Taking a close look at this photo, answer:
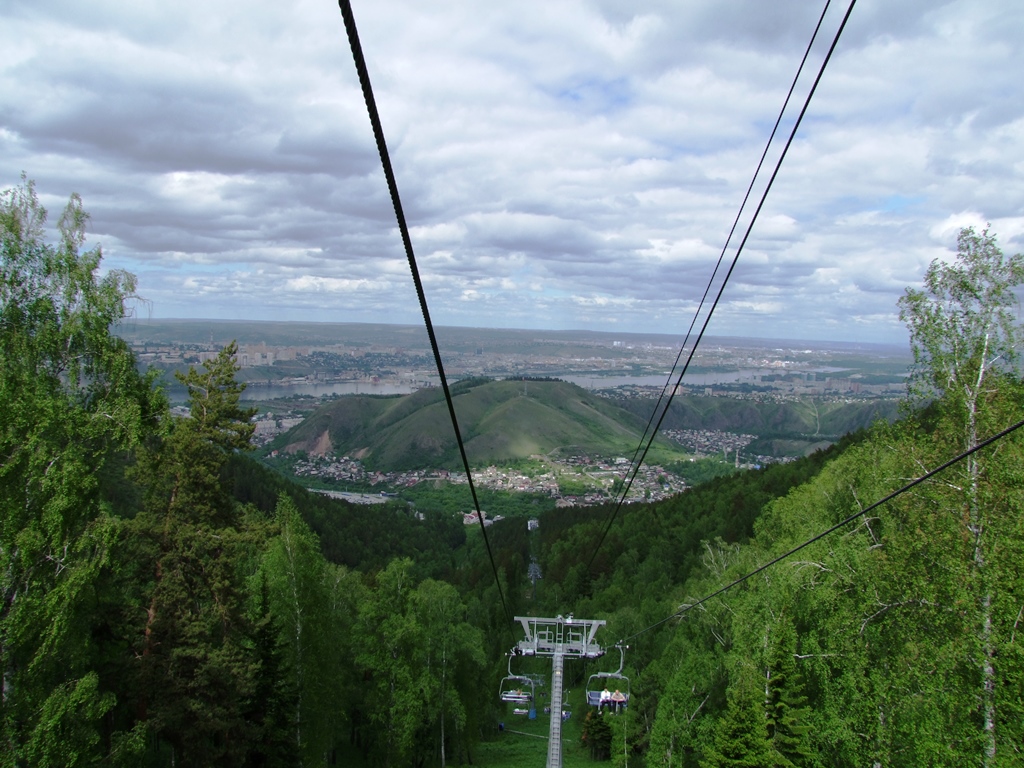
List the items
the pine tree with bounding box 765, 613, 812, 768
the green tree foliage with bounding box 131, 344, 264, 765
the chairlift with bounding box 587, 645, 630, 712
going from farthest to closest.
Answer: the chairlift with bounding box 587, 645, 630, 712 → the pine tree with bounding box 765, 613, 812, 768 → the green tree foliage with bounding box 131, 344, 264, 765

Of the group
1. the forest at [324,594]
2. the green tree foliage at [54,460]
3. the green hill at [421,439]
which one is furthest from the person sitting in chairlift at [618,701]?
the green hill at [421,439]

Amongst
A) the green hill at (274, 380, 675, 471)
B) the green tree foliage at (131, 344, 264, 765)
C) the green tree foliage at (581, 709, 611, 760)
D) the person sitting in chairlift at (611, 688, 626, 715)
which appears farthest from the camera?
the green hill at (274, 380, 675, 471)

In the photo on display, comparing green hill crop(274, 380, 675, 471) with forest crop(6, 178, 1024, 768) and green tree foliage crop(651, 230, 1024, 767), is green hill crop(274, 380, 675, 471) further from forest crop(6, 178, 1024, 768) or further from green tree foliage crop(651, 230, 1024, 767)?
green tree foliage crop(651, 230, 1024, 767)

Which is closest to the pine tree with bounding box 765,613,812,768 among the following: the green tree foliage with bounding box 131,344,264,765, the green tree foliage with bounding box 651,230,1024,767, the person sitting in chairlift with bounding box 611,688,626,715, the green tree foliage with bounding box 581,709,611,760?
the green tree foliage with bounding box 651,230,1024,767

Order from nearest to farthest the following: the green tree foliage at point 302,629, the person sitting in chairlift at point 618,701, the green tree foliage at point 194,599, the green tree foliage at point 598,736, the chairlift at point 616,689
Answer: the green tree foliage at point 194,599 → the green tree foliage at point 302,629 → the person sitting in chairlift at point 618,701 → the chairlift at point 616,689 → the green tree foliage at point 598,736

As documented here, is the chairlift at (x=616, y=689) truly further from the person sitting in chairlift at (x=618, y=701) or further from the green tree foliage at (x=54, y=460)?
the green tree foliage at (x=54, y=460)

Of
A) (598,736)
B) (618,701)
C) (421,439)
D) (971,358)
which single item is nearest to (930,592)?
(971,358)

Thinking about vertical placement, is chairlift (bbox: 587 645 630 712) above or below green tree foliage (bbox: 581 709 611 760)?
above
